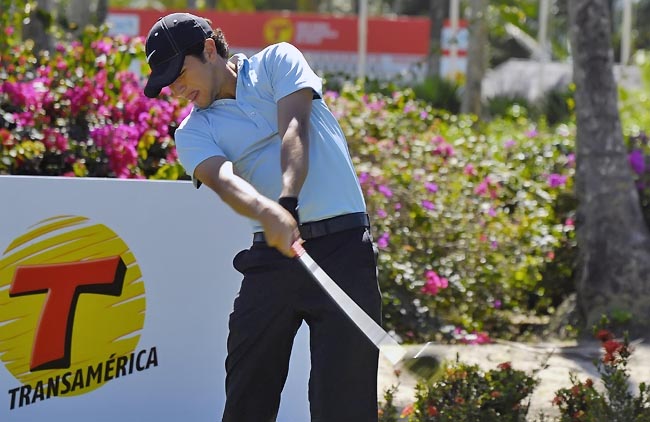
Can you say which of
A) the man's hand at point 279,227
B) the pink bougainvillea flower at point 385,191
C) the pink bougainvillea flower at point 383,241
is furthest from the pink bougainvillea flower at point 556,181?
the man's hand at point 279,227

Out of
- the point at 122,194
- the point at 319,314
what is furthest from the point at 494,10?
the point at 319,314

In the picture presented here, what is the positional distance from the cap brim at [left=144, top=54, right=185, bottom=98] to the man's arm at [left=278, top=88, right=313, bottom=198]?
343 millimetres

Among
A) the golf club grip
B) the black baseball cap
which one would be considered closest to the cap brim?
the black baseball cap

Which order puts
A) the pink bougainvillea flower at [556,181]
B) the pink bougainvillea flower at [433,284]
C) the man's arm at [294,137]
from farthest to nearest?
the pink bougainvillea flower at [556,181] < the pink bougainvillea flower at [433,284] < the man's arm at [294,137]

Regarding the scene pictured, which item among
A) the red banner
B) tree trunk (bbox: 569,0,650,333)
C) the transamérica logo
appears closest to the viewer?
the transamérica logo

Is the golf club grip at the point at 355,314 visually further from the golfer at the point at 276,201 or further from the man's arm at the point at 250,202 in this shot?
the golfer at the point at 276,201

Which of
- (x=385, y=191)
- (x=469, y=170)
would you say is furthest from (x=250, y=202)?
(x=469, y=170)

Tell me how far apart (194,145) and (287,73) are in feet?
1.24

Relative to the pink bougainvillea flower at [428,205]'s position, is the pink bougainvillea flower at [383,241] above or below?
below

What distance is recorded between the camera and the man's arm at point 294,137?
11.9 feet

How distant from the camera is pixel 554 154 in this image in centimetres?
953

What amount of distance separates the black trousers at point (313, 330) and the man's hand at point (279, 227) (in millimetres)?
335

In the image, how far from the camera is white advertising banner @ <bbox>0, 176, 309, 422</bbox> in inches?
189

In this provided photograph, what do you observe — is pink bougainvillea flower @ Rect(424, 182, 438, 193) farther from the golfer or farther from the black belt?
the black belt
